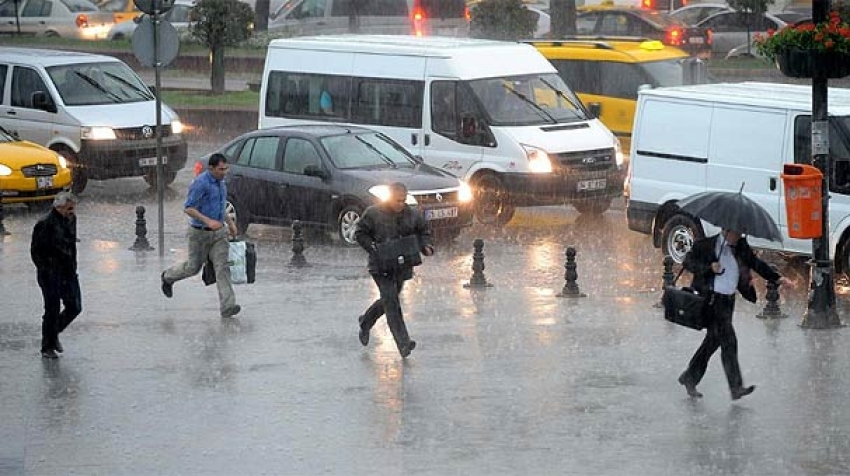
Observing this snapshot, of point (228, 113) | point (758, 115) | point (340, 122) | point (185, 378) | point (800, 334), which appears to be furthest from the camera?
point (228, 113)

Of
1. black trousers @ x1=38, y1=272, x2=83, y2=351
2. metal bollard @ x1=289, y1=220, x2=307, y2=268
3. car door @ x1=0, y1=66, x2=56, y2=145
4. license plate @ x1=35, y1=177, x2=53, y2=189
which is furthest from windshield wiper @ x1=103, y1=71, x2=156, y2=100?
black trousers @ x1=38, y1=272, x2=83, y2=351

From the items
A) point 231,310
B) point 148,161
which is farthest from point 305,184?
point 148,161

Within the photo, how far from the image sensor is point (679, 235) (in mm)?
19250

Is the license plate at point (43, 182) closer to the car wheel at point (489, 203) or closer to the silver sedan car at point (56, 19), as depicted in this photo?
the car wheel at point (489, 203)

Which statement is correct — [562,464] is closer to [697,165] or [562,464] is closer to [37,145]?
[697,165]

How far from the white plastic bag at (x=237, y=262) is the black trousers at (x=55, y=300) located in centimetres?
211

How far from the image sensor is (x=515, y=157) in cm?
2227

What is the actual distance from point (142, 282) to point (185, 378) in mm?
4838

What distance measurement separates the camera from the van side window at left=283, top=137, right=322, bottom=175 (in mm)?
21188

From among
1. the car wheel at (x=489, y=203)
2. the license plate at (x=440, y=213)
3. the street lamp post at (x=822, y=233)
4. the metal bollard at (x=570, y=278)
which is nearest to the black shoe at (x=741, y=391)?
the street lamp post at (x=822, y=233)

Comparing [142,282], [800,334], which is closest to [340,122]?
[142,282]

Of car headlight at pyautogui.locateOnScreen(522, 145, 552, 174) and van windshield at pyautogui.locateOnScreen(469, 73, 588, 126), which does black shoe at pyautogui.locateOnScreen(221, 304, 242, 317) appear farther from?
van windshield at pyautogui.locateOnScreen(469, 73, 588, 126)

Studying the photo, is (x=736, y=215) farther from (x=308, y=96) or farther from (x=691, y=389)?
(x=308, y=96)

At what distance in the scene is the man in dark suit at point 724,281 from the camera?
42.5 ft
